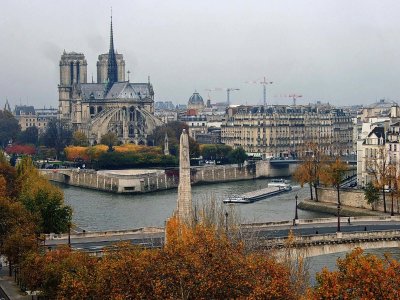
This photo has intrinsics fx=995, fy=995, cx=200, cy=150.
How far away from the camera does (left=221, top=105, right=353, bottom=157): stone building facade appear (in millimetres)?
94000

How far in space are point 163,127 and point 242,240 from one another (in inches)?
3165

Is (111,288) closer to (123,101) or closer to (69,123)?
(123,101)

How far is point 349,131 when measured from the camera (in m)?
104

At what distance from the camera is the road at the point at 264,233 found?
32.2 meters

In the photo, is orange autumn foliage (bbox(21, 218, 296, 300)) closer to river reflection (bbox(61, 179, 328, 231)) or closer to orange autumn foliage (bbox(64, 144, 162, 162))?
river reflection (bbox(61, 179, 328, 231))

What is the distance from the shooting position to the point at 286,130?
95.6m

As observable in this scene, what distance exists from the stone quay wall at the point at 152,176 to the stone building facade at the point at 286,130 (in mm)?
9564

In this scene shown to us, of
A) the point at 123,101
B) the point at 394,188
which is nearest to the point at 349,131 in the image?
the point at 123,101

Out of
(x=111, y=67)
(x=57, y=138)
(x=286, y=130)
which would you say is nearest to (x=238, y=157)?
(x=286, y=130)

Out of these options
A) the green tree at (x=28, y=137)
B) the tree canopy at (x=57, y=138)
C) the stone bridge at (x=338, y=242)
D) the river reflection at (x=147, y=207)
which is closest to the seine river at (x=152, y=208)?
the river reflection at (x=147, y=207)

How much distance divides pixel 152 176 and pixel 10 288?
42.6 meters

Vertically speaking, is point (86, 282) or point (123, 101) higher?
point (123, 101)

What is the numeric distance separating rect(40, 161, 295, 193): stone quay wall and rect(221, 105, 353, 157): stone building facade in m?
9.56

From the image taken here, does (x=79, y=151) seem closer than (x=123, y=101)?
Yes
